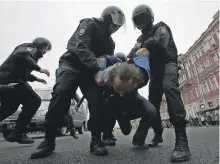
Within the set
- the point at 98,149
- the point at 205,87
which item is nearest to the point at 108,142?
the point at 98,149

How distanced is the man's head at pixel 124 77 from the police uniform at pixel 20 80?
6.35 ft

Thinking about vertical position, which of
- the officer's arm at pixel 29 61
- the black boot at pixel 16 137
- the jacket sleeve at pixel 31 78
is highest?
the officer's arm at pixel 29 61

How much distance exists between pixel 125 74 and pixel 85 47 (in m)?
0.66

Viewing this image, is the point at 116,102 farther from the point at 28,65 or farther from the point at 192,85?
the point at 192,85

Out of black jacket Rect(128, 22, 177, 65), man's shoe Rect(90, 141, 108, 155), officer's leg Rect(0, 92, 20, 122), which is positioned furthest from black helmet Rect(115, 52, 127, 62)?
man's shoe Rect(90, 141, 108, 155)

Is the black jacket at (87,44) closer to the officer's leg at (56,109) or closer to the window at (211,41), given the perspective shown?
the officer's leg at (56,109)

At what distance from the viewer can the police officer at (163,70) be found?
1994mm

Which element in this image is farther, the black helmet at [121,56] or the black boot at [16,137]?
the black helmet at [121,56]

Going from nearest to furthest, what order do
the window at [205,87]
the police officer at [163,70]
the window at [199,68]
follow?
the police officer at [163,70] < the window at [205,87] < the window at [199,68]

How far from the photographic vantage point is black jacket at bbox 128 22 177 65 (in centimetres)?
226

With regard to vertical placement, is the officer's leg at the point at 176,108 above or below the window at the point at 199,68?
below

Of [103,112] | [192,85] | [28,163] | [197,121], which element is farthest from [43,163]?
[192,85]

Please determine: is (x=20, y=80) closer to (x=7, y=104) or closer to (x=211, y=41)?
(x=7, y=104)

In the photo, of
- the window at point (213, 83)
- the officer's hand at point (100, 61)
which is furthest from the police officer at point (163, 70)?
the window at point (213, 83)
